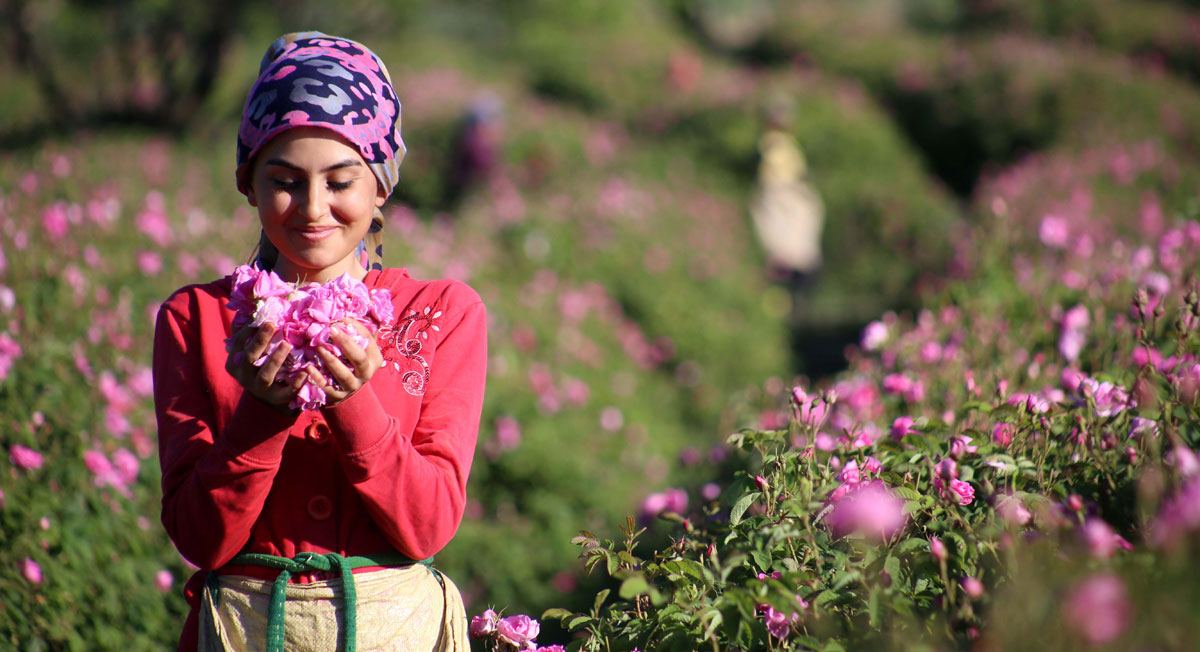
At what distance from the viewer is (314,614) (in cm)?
149

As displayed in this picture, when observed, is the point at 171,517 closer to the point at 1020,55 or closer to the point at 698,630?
the point at 698,630

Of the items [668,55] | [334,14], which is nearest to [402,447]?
[334,14]

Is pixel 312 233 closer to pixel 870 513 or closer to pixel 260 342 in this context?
pixel 260 342

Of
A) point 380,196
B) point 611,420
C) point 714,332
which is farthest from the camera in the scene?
point 714,332

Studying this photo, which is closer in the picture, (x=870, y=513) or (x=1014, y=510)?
(x=870, y=513)

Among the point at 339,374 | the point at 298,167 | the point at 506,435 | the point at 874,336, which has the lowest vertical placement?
the point at 506,435

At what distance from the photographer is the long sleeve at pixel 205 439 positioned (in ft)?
4.36

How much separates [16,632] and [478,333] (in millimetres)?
1793

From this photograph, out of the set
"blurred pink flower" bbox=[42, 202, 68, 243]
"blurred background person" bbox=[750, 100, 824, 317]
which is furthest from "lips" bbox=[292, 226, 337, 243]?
"blurred background person" bbox=[750, 100, 824, 317]

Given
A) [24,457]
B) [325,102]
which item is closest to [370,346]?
[325,102]

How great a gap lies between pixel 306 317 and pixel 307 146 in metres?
0.44

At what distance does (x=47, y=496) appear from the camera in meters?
2.79

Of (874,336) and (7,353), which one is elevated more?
(7,353)

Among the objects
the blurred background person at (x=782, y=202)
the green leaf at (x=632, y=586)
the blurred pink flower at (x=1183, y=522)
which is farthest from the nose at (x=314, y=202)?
the blurred background person at (x=782, y=202)
